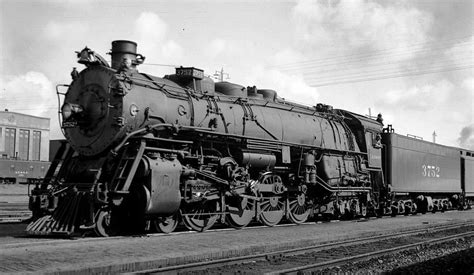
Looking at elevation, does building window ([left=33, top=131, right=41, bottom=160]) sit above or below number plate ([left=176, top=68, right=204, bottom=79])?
above

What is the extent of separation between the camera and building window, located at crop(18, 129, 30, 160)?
63.2 m

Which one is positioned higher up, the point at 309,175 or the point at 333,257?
the point at 309,175

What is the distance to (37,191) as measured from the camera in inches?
475

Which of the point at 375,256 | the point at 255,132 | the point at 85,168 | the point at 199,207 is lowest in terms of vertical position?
the point at 375,256

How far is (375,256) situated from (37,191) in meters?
7.90

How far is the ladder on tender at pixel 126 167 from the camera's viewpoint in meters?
11.2

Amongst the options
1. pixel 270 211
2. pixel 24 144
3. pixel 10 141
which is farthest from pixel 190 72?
pixel 24 144

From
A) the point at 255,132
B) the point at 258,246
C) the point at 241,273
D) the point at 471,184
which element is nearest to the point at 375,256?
the point at 258,246

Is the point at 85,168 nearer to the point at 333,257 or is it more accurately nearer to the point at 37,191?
the point at 37,191

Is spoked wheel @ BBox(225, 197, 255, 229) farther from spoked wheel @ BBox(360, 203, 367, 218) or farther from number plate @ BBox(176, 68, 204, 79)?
spoked wheel @ BBox(360, 203, 367, 218)

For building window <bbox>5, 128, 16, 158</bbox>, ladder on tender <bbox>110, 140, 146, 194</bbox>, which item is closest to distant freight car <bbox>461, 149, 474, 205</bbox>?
ladder on tender <bbox>110, 140, 146, 194</bbox>

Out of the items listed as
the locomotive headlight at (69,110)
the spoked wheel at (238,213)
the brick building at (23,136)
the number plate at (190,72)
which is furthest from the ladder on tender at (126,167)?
the brick building at (23,136)

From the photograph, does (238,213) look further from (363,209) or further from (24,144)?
(24,144)

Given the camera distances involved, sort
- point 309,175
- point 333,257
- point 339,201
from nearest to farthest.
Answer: point 333,257 < point 309,175 < point 339,201
